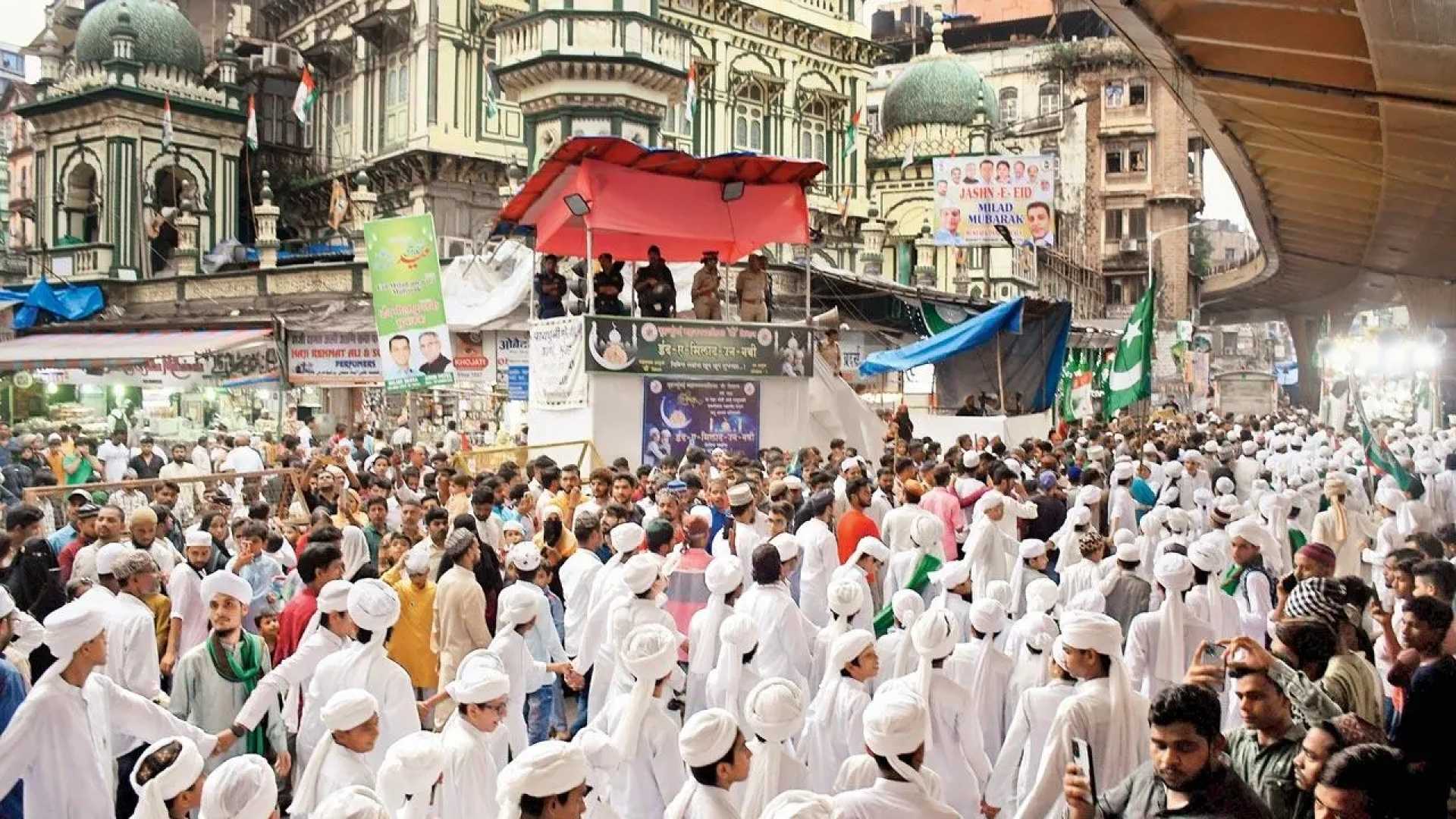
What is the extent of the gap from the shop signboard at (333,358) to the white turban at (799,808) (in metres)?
22.3

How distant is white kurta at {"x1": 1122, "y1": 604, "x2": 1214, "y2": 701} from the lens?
21.2 ft

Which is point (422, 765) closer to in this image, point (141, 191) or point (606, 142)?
point (606, 142)

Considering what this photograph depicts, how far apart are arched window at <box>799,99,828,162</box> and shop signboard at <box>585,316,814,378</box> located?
22.3 m

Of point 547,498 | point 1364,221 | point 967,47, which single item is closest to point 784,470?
point 547,498

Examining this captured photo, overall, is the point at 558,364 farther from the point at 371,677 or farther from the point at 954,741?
the point at 954,741

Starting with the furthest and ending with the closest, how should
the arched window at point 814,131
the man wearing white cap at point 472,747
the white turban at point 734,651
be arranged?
the arched window at point 814,131, the white turban at point 734,651, the man wearing white cap at point 472,747

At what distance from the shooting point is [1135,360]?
18.8m

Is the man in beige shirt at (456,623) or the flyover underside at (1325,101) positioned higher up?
the flyover underside at (1325,101)

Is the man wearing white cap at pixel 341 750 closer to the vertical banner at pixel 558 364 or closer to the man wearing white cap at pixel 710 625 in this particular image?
the man wearing white cap at pixel 710 625

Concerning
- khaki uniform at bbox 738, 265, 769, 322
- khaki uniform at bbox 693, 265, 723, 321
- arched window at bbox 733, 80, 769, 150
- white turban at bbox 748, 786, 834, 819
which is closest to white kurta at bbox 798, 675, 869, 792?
white turban at bbox 748, 786, 834, 819

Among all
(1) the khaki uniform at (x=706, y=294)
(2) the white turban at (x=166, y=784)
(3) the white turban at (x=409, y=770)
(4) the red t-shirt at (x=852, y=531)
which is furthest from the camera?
(1) the khaki uniform at (x=706, y=294)

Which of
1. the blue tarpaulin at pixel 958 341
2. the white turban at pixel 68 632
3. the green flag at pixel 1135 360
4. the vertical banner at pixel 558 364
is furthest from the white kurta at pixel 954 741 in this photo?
the blue tarpaulin at pixel 958 341

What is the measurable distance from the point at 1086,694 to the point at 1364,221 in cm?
1829

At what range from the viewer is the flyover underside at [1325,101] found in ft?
29.4
